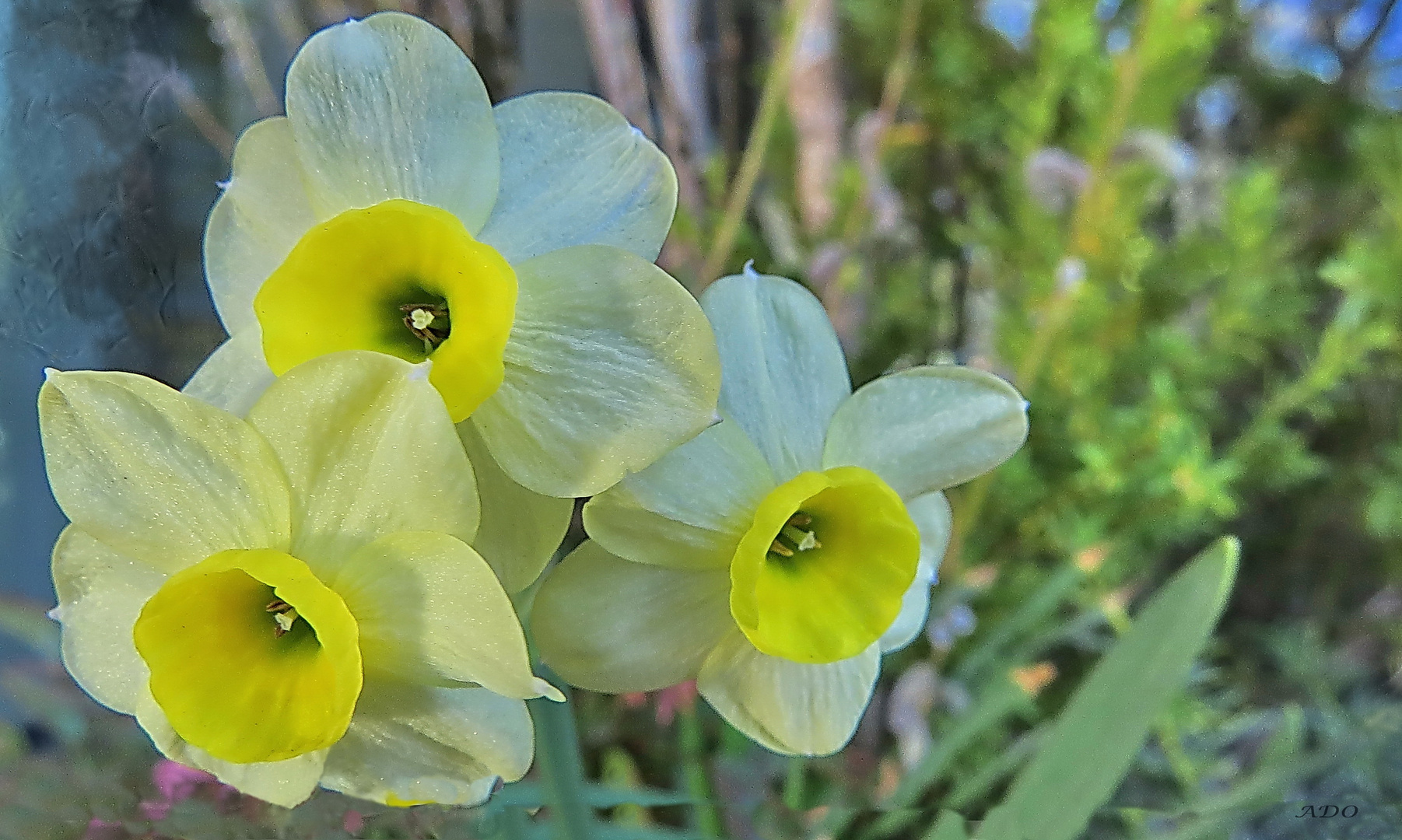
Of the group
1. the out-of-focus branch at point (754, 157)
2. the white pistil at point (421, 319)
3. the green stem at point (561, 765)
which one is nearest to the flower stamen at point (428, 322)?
the white pistil at point (421, 319)

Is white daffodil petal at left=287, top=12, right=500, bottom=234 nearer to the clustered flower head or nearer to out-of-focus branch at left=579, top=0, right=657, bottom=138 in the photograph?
the clustered flower head

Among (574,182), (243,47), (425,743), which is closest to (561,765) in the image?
(425,743)

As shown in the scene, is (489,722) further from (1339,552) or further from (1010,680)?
(1339,552)

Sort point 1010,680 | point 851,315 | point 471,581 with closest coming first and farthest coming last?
point 471,581
point 1010,680
point 851,315

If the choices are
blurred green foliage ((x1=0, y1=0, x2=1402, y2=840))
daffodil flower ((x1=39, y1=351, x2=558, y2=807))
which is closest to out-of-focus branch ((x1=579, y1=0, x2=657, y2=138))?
blurred green foliage ((x1=0, y1=0, x2=1402, y2=840))

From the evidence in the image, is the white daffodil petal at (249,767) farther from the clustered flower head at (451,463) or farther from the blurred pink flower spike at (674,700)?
the blurred pink flower spike at (674,700)

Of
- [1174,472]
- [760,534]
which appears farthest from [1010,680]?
[760,534]
